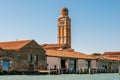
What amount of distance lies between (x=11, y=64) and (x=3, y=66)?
1.60 meters

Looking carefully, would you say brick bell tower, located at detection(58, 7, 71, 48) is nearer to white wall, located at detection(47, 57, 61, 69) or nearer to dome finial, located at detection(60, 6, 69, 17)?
dome finial, located at detection(60, 6, 69, 17)

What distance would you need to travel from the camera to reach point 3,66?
4397 cm

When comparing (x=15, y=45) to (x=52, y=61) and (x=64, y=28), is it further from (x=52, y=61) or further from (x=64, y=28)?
(x=64, y=28)

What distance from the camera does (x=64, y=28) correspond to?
354 ft

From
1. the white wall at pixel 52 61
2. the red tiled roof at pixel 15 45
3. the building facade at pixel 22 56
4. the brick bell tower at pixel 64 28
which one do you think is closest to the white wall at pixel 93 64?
the white wall at pixel 52 61

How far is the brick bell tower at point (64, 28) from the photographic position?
4131 inches

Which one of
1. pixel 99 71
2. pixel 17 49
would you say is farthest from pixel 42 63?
pixel 99 71

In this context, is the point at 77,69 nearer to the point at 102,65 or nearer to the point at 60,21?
the point at 102,65

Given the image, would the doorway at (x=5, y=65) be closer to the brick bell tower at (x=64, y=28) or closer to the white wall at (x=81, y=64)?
the white wall at (x=81, y=64)

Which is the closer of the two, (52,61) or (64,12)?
(52,61)

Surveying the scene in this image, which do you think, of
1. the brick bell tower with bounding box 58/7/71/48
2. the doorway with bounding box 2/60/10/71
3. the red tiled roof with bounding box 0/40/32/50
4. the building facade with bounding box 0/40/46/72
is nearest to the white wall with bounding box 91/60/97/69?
the building facade with bounding box 0/40/46/72

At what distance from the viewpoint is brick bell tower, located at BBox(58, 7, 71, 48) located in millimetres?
104938

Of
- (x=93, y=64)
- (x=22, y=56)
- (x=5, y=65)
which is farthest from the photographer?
(x=93, y=64)

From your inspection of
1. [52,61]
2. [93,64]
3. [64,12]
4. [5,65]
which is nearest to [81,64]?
[93,64]
